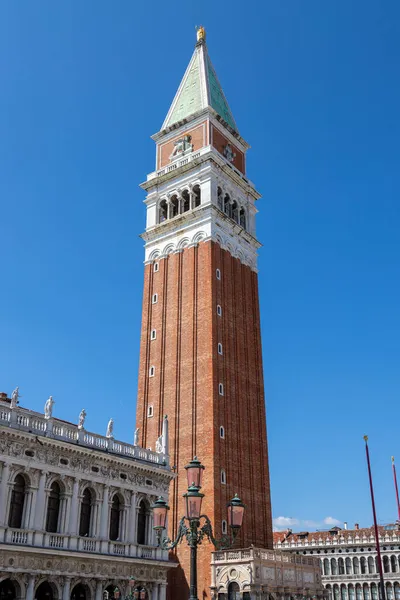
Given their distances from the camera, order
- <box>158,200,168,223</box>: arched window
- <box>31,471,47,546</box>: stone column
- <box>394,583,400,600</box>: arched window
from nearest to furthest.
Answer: <box>31,471,47,546</box>: stone column → <box>158,200,168,223</box>: arched window → <box>394,583,400,600</box>: arched window

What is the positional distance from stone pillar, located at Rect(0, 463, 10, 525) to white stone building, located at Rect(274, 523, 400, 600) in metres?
62.0

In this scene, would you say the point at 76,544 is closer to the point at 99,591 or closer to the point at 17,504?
the point at 99,591

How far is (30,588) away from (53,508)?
419 centimetres

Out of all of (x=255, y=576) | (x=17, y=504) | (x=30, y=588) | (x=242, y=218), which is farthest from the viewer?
(x=242, y=218)

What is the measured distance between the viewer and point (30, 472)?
32.7 meters

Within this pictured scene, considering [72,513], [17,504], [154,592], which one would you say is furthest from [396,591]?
[17,504]

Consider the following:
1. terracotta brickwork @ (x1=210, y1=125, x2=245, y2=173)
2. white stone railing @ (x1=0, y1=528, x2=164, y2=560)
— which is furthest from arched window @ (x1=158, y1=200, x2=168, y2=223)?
white stone railing @ (x1=0, y1=528, x2=164, y2=560)

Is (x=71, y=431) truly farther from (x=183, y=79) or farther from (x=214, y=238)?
(x=183, y=79)

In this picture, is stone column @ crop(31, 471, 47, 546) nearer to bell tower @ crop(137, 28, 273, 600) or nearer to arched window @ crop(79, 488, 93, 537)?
arched window @ crop(79, 488, 93, 537)

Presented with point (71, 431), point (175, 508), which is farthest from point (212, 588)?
point (71, 431)

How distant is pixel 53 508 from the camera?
33844 millimetres

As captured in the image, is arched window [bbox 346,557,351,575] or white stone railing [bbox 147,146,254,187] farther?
arched window [bbox 346,557,351,575]

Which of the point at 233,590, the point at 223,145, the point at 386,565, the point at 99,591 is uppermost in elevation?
the point at 223,145

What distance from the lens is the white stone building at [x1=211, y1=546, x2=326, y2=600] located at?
1550 inches
